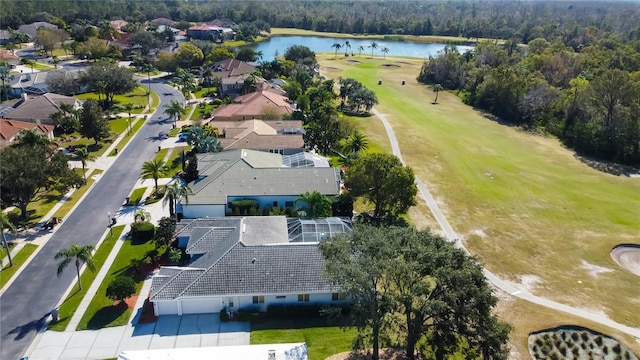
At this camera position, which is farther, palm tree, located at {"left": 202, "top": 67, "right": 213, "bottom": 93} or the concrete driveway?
palm tree, located at {"left": 202, "top": 67, "right": 213, "bottom": 93}

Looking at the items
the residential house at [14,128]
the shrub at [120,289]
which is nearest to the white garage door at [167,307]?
the shrub at [120,289]

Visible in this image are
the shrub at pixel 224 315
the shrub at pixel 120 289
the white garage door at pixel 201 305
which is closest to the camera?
the shrub at pixel 224 315

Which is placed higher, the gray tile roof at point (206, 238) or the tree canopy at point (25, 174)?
the tree canopy at point (25, 174)

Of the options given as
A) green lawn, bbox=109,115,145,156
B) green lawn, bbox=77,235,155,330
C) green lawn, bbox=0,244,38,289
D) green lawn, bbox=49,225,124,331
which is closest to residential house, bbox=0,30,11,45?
green lawn, bbox=109,115,145,156

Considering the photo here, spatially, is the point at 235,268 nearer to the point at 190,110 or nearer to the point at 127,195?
the point at 127,195

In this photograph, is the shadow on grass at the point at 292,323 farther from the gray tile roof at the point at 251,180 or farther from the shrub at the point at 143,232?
the gray tile roof at the point at 251,180

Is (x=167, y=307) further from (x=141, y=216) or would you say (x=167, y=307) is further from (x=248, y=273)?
(x=141, y=216)

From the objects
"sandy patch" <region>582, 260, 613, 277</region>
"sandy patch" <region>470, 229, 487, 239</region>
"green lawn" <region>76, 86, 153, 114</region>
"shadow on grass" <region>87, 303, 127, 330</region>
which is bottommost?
"shadow on grass" <region>87, 303, 127, 330</region>

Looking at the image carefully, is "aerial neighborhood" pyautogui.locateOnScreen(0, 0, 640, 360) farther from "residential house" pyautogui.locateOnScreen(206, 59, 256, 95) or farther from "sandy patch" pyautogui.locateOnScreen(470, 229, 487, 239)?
"residential house" pyautogui.locateOnScreen(206, 59, 256, 95)
